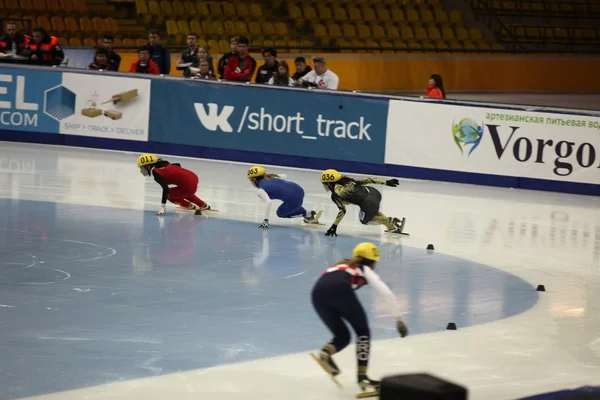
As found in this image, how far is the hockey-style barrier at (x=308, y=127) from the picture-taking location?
1722 centimetres

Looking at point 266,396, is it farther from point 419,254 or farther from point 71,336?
point 419,254

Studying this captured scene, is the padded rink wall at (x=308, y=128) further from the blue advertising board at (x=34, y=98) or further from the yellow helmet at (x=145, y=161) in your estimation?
the yellow helmet at (x=145, y=161)

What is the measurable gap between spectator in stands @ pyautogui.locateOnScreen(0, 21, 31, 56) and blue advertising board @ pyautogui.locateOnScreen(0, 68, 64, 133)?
2.26 ft

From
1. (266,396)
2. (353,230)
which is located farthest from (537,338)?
(353,230)

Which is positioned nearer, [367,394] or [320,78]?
[367,394]

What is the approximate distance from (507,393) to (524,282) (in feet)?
13.1

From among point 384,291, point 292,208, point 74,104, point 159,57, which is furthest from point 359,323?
point 159,57

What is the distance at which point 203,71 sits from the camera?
19562 mm

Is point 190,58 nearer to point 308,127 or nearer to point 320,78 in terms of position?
point 320,78

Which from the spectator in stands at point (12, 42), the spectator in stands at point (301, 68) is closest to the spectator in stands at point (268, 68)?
the spectator in stands at point (301, 68)

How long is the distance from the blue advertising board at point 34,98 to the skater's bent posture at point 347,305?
13580mm

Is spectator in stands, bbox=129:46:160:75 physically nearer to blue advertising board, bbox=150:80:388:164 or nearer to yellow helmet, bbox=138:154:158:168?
blue advertising board, bbox=150:80:388:164

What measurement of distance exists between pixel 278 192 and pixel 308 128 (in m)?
5.26

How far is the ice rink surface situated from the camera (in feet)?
25.0
